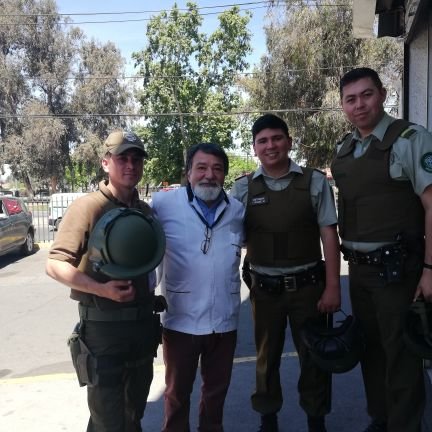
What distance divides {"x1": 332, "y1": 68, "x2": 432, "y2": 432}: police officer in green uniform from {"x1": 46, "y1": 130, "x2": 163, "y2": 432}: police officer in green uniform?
119 cm

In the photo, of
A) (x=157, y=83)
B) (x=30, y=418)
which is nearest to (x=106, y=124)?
(x=157, y=83)

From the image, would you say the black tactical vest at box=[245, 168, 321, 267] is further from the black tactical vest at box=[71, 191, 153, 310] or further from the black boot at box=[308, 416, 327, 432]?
the black boot at box=[308, 416, 327, 432]

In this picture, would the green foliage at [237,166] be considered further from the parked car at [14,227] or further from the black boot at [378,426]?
the black boot at [378,426]

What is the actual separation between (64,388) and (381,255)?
2745mm

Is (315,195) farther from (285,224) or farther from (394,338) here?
(394,338)

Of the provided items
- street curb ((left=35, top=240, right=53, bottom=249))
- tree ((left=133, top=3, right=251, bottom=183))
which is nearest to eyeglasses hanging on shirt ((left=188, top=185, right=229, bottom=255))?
street curb ((left=35, top=240, right=53, bottom=249))

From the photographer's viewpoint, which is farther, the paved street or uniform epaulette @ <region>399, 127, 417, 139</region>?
the paved street

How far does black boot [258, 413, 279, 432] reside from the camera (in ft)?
10.0

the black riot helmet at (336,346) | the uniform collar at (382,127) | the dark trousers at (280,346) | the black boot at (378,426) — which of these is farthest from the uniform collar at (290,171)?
the black boot at (378,426)

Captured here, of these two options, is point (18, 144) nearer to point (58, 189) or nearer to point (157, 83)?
point (58, 189)

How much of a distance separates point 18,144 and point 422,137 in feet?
126

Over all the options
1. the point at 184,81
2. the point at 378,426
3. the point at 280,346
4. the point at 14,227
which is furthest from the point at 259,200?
the point at 184,81

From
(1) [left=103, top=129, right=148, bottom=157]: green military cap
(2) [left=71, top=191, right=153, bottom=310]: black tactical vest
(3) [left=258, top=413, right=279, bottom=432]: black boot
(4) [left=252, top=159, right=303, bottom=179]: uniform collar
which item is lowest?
(3) [left=258, top=413, right=279, bottom=432]: black boot

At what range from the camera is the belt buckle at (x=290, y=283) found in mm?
2887
